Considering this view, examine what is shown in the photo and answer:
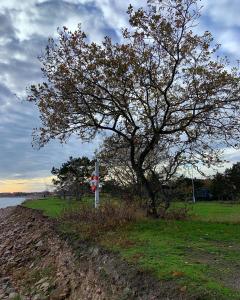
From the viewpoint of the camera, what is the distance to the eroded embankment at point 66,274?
7977 millimetres

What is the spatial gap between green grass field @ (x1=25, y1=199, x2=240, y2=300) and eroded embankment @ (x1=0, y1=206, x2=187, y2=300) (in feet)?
0.95

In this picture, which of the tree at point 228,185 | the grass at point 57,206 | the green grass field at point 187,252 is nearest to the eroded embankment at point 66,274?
the green grass field at point 187,252

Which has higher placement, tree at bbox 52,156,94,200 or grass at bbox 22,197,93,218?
tree at bbox 52,156,94,200

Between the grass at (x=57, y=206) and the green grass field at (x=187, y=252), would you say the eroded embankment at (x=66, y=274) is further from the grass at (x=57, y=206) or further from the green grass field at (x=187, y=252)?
the grass at (x=57, y=206)

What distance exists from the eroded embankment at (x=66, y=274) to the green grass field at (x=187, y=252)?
11.4 inches

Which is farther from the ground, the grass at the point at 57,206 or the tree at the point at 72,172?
the tree at the point at 72,172

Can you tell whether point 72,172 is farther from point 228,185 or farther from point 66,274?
point 66,274

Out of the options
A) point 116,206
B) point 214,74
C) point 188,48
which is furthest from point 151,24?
point 116,206

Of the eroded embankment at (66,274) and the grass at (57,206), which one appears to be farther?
the grass at (57,206)

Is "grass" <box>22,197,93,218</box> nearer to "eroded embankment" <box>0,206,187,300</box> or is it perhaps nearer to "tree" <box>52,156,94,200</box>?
"eroded embankment" <box>0,206,187,300</box>

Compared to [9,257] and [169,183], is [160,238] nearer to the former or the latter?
[9,257]

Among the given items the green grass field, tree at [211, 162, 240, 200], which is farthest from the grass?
tree at [211, 162, 240, 200]

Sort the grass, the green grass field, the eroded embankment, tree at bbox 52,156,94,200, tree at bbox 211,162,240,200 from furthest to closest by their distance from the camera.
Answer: tree at bbox 211,162,240,200
tree at bbox 52,156,94,200
the grass
the eroded embankment
the green grass field

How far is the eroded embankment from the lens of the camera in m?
7.98
